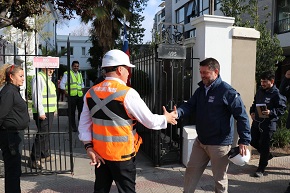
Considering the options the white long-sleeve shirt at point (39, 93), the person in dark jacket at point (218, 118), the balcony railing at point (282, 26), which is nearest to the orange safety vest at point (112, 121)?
the person in dark jacket at point (218, 118)

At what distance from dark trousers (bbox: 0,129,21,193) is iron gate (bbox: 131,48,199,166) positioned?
2359 millimetres

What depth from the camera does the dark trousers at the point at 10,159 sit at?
359cm

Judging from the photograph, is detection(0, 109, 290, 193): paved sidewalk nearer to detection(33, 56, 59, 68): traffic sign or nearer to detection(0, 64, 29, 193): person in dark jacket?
detection(0, 64, 29, 193): person in dark jacket

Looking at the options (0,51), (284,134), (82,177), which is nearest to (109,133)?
(82,177)

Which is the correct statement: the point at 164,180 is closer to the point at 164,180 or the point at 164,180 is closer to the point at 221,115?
the point at 164,180

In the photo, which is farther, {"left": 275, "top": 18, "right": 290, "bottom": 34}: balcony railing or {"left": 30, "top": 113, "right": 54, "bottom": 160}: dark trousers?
{"left": 275, "top": 18, "right": 290, "bottom": 34}: balcony railing

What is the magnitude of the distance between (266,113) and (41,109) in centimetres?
368

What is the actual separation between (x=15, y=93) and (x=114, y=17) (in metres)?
15.5

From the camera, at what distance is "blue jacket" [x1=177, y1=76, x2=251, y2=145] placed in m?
3.19

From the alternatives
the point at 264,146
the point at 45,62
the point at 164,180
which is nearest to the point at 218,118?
the point at 164,180

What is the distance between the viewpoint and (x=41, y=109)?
489 cm

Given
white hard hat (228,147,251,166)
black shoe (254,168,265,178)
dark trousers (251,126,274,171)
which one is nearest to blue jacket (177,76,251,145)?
white hard hat (228,147,251,166)

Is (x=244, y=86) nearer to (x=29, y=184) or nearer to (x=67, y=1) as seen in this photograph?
(x=67, y=1)

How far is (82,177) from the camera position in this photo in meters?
4.73
